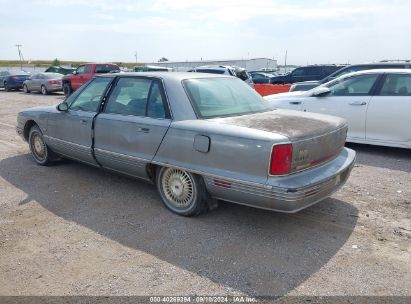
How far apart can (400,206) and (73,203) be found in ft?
12.5

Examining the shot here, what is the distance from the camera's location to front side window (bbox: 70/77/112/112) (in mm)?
4996

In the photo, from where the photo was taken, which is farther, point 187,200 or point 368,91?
point 368,91

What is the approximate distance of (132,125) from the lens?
4.37 metres

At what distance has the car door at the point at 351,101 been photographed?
6.67 m

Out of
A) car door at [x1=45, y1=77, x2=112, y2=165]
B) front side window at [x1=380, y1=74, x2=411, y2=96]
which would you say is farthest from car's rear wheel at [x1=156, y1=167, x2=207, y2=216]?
front side window at [x1=380, y1=74, x2=411, y2=96]

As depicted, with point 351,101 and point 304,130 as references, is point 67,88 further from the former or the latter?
point 304,130

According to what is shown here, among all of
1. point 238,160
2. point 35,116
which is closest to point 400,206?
point 238,160

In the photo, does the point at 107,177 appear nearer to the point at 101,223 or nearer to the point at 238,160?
the point at 101,223

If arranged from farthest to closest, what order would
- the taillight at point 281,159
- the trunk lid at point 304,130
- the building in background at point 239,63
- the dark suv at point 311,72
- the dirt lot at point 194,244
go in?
the building in background at point 239,63
the dark suv at point 311,72
the trunk lid at point 304,130
the taillight at point 281,159
the dirt lot at point 194,244

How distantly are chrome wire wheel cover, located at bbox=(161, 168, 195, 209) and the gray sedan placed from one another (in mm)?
11

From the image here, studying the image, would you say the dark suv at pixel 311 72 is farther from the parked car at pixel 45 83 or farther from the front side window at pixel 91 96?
the front side window at pixel 91 96

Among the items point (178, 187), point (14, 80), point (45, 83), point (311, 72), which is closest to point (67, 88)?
point (45, 83)

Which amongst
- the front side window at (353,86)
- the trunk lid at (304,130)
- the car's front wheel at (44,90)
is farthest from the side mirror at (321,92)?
the car's front wheel at (44,90)

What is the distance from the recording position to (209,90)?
4289 mm
